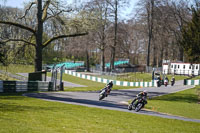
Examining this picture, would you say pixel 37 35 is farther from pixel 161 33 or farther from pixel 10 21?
pixel 161 33

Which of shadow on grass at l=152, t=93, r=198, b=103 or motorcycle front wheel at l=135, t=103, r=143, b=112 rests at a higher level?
motorcycle front wheel at l=135, t=103, r=143, b=112

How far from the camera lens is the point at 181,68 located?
5409 centimetres

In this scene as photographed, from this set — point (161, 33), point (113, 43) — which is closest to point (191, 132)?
point (113, 43)

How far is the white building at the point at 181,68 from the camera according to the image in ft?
169

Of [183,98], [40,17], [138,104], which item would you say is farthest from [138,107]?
[40,17]

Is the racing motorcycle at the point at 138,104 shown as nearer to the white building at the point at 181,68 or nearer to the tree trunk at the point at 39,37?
the tree trunk at the point at 39,37

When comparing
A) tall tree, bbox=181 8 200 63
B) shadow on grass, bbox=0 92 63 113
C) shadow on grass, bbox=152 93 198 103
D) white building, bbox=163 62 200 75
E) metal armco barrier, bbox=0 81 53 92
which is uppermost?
tall tree, bbox=181 8 200 63

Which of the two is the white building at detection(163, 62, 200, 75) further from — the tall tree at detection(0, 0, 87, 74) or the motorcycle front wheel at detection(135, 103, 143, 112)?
the motorcycle front wheel at detection(135, 103, 143, 112)

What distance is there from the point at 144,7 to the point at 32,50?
31.4 m

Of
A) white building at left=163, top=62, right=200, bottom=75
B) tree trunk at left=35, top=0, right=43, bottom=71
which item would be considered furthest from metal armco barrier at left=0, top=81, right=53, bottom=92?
white building at left=163, top=62, right=200, bottom=75

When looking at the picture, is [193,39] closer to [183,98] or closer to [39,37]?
[183,98]

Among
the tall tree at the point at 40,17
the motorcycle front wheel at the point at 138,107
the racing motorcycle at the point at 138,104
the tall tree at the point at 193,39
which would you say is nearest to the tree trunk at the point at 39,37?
the tall tree at the point at 40,17

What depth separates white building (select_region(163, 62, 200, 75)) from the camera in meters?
51.4

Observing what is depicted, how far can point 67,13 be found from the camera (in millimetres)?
26906
